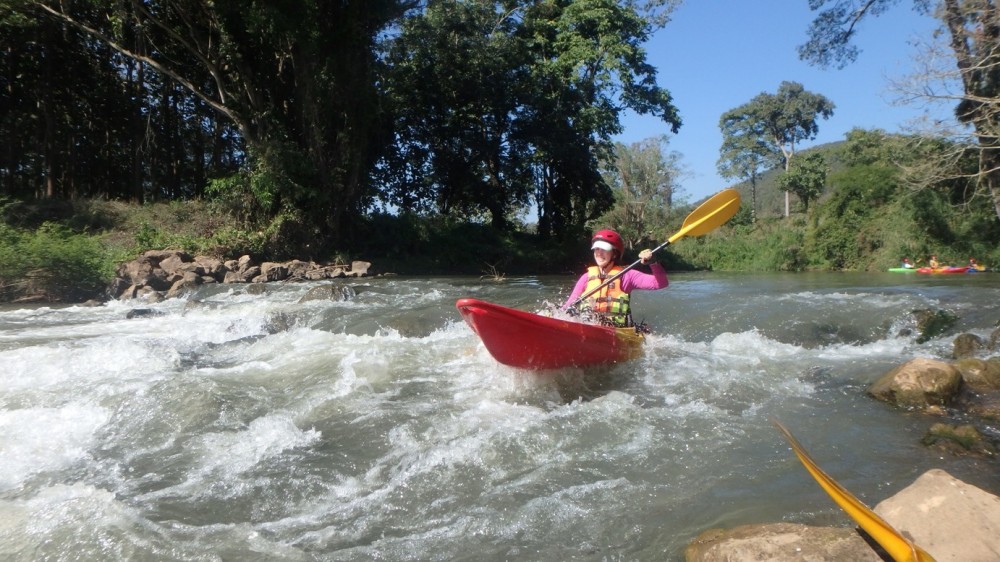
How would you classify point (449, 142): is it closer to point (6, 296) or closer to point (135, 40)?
point (135, 40)

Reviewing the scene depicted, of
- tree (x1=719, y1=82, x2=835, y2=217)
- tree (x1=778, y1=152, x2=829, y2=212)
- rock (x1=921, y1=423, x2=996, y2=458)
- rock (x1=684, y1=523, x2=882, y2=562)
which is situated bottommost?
rock (x1=921, y1=423, x2=996, y2=458)

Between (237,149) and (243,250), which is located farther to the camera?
(237,149)

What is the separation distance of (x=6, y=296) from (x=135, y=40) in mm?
8242

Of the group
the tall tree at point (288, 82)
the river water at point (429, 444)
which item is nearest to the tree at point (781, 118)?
the tall tree at point (288, 82)

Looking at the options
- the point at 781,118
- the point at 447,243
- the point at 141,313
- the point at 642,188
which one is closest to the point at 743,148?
the point at 781,118

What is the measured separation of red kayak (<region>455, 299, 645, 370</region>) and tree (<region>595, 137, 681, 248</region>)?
21062 millimetres

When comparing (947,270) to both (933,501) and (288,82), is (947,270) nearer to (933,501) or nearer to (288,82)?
(288,82)

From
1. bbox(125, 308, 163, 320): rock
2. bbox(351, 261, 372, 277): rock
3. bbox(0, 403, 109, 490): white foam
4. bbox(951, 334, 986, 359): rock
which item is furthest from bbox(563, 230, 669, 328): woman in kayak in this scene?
bbox(351, 261, 372, 277): rock

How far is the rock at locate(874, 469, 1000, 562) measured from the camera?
2180mm

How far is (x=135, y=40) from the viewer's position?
53.9 feet

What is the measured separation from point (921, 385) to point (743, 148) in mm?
39709

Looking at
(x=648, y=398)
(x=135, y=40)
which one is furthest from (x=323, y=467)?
(x=135, y=40)

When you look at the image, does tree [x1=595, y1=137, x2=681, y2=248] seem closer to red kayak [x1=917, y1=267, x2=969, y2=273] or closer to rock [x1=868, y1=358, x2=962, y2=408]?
red kayak [x1=917, y1=267, x2=969, y2=273]

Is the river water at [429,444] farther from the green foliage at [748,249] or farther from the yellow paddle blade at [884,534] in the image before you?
the green foliage at [748,249]
